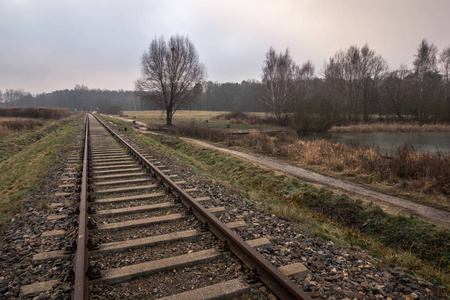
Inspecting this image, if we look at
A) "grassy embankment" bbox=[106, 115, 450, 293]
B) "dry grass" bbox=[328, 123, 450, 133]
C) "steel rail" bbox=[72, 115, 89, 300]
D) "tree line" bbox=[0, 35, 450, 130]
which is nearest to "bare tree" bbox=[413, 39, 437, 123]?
"tree line" bbox=[0, 35, 450, 130]

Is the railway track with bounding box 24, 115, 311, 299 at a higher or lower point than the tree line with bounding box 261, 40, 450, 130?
lower

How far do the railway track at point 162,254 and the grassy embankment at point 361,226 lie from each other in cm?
186

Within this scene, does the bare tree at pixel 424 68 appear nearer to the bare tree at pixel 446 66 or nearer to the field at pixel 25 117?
the bare tree at pixel 446 66

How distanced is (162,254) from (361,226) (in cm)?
551

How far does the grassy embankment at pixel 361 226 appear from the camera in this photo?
4.57m

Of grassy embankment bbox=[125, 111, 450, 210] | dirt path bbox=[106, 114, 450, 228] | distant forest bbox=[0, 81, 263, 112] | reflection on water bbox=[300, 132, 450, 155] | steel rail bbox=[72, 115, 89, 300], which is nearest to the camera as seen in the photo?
steel rail bbox=[72, 115, 89, 300]

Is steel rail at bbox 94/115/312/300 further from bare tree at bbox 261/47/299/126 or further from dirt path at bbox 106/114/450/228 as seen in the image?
bare tree at bbox 261/47/299/126

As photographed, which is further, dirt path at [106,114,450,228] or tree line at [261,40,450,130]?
tree line at [261,40,450,130]

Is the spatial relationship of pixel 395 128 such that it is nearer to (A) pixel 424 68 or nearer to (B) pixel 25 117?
(A) pixel 424 68

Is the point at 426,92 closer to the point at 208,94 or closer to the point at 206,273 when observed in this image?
the point at 206,273

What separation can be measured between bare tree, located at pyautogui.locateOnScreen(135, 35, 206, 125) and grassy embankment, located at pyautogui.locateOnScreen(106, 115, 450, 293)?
25.8 m

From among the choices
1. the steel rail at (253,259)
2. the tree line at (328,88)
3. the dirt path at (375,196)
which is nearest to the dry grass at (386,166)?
the dirt path at (375,196)

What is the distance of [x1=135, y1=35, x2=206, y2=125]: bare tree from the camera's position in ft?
110

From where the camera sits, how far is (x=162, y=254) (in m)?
3.70
